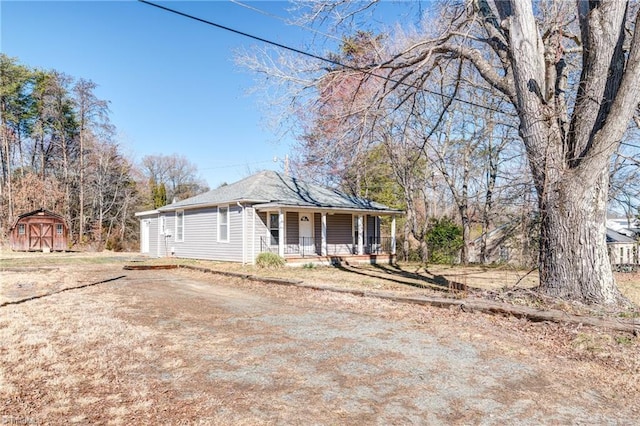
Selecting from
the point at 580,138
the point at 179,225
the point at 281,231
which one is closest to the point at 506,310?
the point at 580,138

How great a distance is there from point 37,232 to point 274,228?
15.0m

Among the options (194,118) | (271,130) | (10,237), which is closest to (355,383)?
(271,130)

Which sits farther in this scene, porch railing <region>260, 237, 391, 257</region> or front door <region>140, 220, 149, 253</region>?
front door <region>140, 220, 149, 253</region>

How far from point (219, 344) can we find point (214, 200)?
13081 mm

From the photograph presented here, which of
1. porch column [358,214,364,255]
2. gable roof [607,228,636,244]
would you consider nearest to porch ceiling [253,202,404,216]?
porch column [358,214,364,255]

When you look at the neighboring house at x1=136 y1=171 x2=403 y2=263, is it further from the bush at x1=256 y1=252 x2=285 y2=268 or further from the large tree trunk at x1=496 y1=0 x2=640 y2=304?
the large tree trunk at x1=496 y1=0 x2=640 y2=304

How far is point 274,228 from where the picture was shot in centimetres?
1662

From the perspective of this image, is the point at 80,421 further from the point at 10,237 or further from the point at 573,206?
the point at 10,237

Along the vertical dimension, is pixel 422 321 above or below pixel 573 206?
below

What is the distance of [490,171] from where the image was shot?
20000 millimetres

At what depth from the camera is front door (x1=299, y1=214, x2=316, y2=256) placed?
17.3 m

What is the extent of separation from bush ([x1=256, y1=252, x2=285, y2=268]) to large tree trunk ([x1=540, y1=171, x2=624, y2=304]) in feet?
31.3

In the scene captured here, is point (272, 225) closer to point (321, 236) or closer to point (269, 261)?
point (321, 236)

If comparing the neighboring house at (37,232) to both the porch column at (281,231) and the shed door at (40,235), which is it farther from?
the porch column at (281,231)
